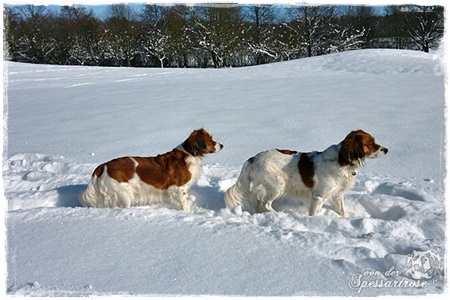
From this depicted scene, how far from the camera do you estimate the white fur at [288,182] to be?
13.9 feet

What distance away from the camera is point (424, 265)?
9.65ft

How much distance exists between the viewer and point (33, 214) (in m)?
3.91

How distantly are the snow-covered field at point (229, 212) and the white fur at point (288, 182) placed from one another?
9.8 inches

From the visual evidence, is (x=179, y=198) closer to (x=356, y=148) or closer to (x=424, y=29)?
(x=356, y=148)

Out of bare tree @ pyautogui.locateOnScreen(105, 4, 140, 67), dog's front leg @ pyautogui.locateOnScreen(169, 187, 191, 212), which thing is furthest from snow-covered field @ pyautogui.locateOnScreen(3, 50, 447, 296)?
bare tree @ pyautogui.locateOnScreen(105, 4, 140, 67)

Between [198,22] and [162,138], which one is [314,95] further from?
[198,22]

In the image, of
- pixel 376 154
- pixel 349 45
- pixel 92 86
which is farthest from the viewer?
pixel 349 45

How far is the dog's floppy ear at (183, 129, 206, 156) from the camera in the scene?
4.62m

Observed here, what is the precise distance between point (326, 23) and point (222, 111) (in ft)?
48.5

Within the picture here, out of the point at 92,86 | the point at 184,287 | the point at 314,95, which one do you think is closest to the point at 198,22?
the point at 92,86

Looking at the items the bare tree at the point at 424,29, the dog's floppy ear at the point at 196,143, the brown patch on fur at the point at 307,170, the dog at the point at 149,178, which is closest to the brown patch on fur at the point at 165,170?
the dog at the point at 149,178

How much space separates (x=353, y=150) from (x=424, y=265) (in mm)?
1509

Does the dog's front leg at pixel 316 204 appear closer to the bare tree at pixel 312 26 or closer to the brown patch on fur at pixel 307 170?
the brown patch on fur at pixel 307 170

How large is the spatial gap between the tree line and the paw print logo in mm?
15618
